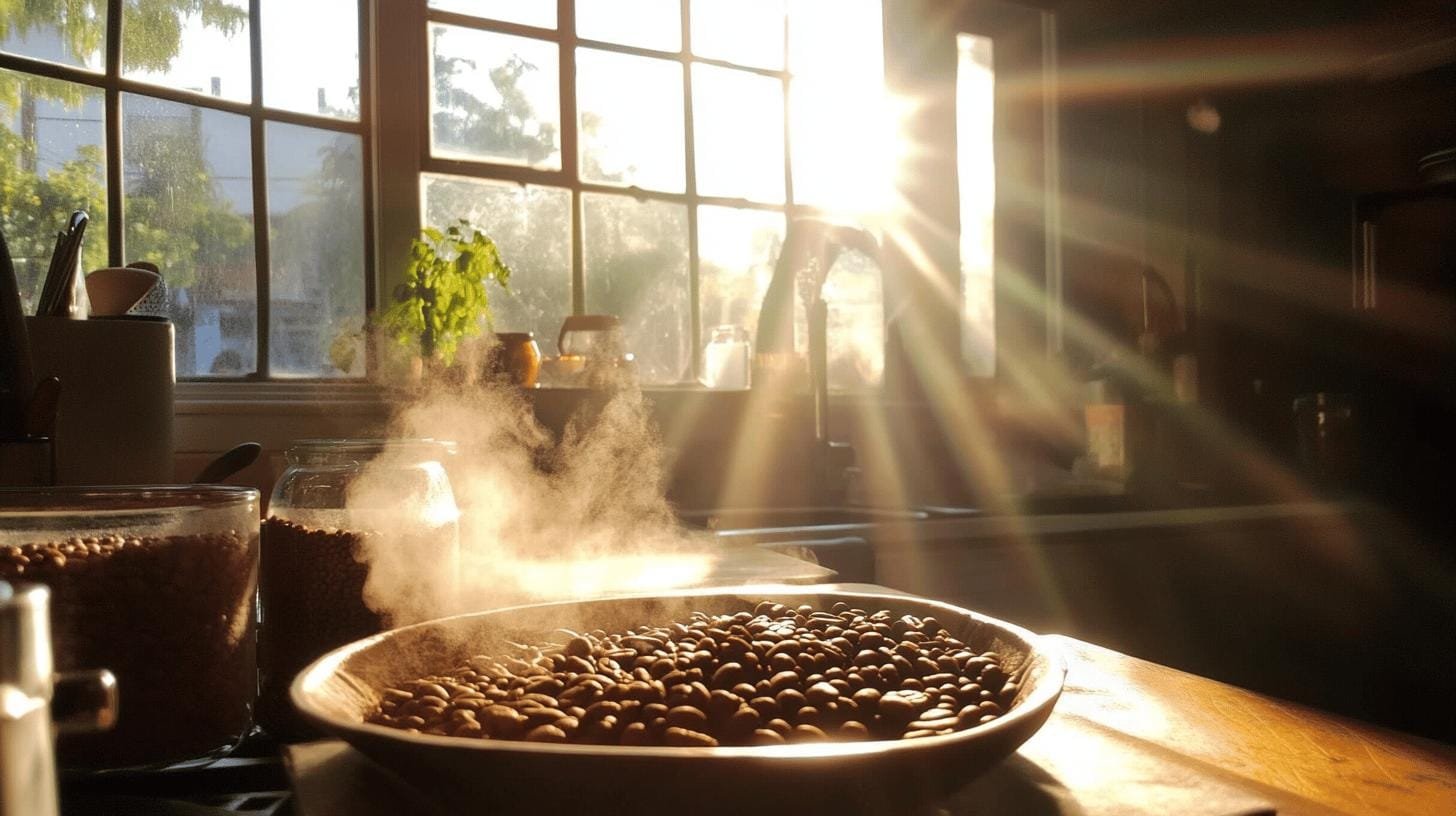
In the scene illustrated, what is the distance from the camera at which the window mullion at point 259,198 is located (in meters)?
2.00

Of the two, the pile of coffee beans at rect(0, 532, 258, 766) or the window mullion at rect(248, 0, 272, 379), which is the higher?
the window mullion at rect(248, 0, 272, 379)

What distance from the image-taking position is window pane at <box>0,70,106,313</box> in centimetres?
172

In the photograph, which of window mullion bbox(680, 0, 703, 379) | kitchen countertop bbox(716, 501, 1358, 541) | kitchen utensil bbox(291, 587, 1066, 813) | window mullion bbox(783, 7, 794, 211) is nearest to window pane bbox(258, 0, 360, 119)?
window mullion bbox(680, 0, 703, 379)

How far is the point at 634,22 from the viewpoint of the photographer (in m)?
2.51

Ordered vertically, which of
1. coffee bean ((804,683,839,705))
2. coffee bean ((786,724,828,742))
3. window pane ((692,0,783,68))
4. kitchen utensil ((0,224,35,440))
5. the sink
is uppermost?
window pane ((692,0,783,68))

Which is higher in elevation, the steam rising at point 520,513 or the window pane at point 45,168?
the window pane at point 45,168

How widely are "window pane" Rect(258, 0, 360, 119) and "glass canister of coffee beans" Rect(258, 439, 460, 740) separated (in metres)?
1.70

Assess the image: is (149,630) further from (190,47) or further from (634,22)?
(634,22)

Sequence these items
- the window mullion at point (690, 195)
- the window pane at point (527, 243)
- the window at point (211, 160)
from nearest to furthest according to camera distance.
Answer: the window at point (211, 160)
the window pane at point (527, 243)
the window mullion at point (690, 195)

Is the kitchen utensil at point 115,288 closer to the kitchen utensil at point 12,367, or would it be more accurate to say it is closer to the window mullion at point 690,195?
the kitchen utensil at point 12,367

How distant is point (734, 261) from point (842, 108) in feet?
2.03

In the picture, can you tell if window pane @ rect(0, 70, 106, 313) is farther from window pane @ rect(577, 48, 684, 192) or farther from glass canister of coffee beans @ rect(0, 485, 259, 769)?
glass canister of coffee beans @ rect(0, 485, 259, 769)

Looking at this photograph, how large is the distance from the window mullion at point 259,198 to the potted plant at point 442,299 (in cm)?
28

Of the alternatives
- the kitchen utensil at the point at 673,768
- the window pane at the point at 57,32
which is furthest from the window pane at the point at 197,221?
the kitchen utensil at the point at 673,768
